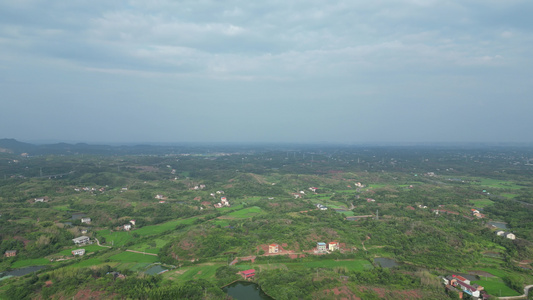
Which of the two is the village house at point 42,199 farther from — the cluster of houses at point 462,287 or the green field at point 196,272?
the cluster of houses at point 462,287

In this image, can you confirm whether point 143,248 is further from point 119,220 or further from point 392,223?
point 392,223

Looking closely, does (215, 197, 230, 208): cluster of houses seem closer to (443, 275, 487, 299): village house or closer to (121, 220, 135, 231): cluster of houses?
(121, 220, 135, 231): cluster of houses

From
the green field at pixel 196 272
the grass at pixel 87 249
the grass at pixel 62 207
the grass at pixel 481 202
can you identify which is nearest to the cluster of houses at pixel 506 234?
the grass at pixel 481 202

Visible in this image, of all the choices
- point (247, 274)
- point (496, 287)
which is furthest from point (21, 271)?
point (496, 287)

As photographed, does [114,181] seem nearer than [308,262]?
No

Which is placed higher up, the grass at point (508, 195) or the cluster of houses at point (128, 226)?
the grass at point (508, 195)

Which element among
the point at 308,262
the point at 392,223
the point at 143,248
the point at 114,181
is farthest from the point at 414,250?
the point at 114,181
